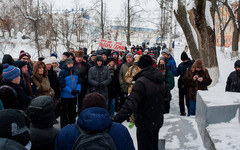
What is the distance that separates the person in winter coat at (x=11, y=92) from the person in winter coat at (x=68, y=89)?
61.9 inches

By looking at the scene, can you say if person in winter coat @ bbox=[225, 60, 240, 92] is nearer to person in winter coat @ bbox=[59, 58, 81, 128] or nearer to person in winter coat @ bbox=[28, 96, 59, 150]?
person in winter coat @ bbox=[59, 58, 81, 128]

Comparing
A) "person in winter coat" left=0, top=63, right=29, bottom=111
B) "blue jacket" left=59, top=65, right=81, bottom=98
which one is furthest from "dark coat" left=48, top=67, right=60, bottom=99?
"person in winter coat" left=0, top=63, right=29, bottom=111

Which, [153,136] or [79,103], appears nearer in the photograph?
[153,136]

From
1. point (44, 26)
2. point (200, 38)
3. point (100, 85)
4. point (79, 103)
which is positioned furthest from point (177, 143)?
point (44, 26)

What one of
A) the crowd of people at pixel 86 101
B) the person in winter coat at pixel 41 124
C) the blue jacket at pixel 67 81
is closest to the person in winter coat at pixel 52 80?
the crowd of people at pixel 86 101

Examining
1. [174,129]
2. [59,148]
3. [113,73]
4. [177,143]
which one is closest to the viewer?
[59,148]

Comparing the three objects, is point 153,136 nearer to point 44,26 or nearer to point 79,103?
point 79,103

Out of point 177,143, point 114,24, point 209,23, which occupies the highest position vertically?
point 114,24

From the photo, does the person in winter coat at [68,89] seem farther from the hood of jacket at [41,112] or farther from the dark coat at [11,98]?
the hood of jacket at [41,112]

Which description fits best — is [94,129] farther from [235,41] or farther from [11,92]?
[235,41]

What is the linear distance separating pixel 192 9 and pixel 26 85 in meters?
6.10

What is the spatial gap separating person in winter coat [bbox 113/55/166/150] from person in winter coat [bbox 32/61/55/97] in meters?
2.21

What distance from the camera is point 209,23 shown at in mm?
7406

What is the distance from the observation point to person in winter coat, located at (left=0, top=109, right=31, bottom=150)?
119 cm
